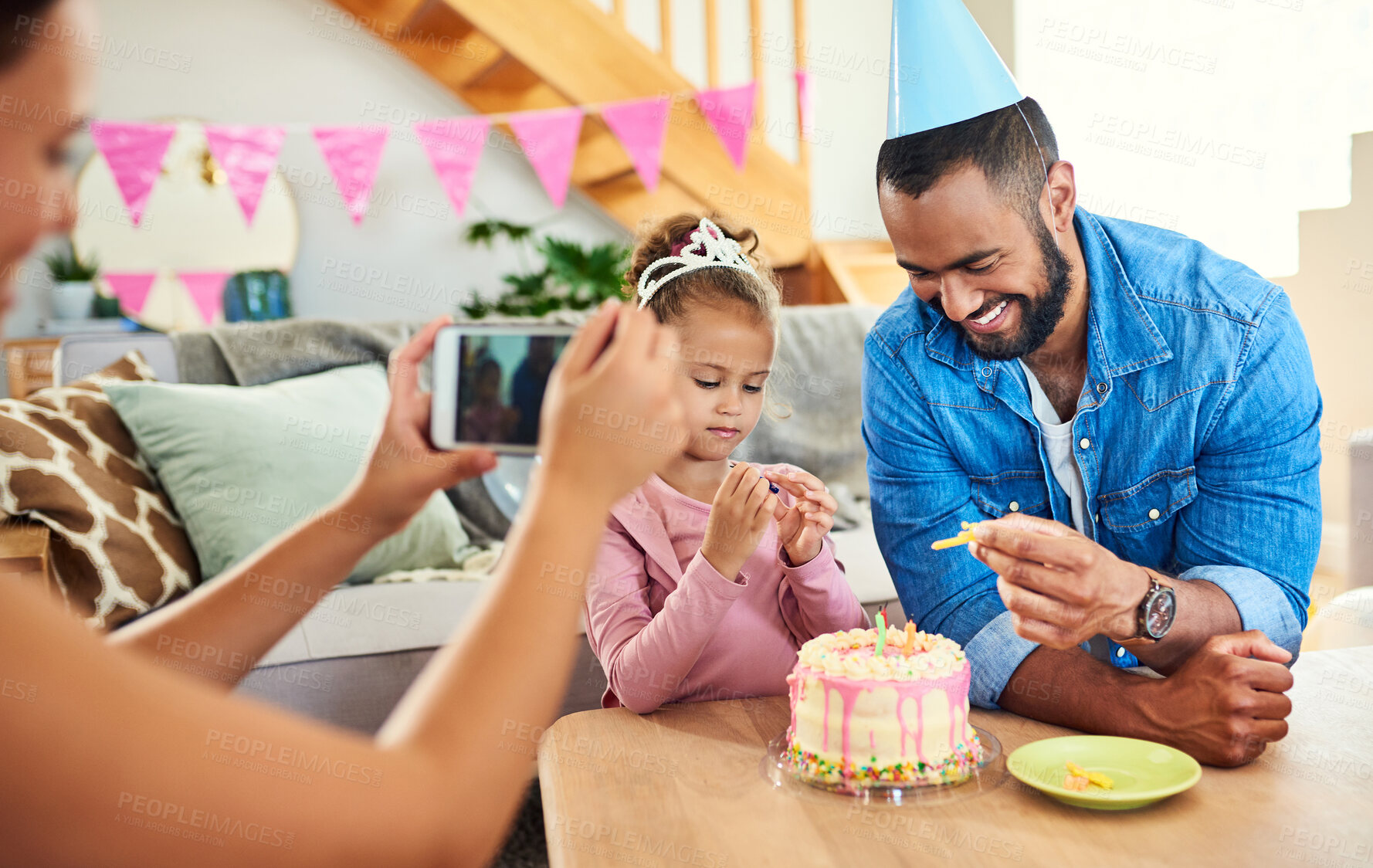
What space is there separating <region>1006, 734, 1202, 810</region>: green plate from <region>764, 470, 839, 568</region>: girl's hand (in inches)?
15.0

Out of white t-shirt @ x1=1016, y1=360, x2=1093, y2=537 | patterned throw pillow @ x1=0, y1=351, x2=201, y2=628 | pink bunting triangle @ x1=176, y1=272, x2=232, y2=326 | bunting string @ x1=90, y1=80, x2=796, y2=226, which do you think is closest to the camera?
white t-shirt @ x1=1016, y1=360, x2=1093, y2=537

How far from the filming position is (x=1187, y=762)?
87 cm

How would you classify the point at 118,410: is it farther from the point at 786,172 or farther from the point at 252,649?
the point at 786,172

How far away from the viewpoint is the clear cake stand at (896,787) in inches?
34.5

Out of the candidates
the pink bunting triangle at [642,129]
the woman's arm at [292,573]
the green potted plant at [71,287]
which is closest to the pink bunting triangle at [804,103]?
the pink bunting triangle at [642,129]

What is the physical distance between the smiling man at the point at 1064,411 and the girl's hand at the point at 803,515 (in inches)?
5.3

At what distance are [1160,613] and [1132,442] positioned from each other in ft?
0.97

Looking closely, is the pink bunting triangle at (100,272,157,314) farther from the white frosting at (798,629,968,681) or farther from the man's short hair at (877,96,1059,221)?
the white frosting at (798,629,968,681)

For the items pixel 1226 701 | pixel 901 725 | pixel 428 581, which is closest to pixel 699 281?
pixel 901 725

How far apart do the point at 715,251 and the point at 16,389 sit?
2.98 metres

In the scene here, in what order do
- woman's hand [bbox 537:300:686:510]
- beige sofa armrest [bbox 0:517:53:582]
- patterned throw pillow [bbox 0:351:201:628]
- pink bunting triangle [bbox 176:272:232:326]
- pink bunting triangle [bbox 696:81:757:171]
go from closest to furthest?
1. woman's hand [bbox 537:300:686:510]
2. beige sofa armrest [bbox 0:517:53:582]
3. patterned throw pillow [bbox 0:351:201:628]
4. pink bunting triangle [bbox 696:81:757:171]
5. pink bunting triangle [bbox 176:272:232:326]

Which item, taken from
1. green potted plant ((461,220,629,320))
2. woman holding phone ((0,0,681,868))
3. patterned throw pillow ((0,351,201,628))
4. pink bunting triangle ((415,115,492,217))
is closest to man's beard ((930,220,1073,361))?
woman holding phone ((0,0,681,868))

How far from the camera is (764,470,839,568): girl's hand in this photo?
1.24 meters

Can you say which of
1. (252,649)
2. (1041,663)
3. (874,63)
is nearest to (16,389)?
(252,649)
